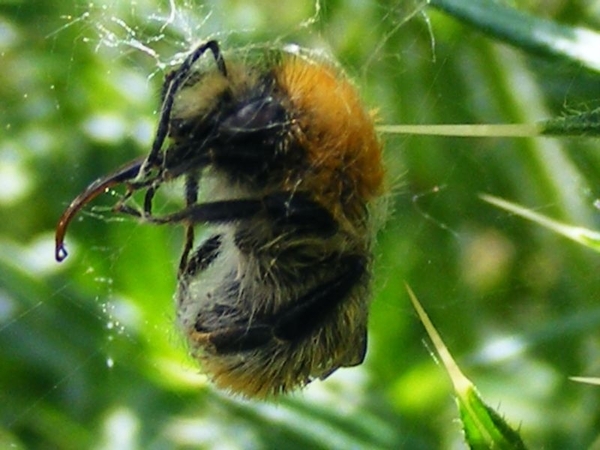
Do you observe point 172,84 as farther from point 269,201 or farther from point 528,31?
point 528,31

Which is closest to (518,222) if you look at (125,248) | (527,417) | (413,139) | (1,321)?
(413,139)

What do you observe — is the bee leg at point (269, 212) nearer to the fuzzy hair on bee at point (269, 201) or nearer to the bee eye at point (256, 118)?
the fuzzy hair on bee at point (269, 201)

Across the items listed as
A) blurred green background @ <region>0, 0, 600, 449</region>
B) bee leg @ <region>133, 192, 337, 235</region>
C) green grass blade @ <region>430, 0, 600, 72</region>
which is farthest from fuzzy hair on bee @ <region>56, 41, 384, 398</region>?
blurred green background @ <region>0, 0, 600, 449</region>

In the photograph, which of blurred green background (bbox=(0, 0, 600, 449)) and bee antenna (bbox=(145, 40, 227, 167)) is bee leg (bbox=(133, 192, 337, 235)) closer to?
bee antenna (bbox=(145, 40, 227, 167))

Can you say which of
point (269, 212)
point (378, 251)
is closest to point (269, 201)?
point (269, 212)

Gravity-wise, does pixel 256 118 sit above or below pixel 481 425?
above
